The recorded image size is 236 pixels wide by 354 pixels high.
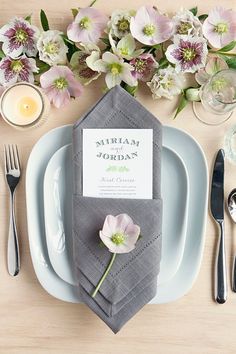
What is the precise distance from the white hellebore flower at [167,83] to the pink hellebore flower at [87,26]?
0.39ft

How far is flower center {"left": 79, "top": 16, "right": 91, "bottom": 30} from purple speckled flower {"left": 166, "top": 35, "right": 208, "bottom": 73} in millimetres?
135

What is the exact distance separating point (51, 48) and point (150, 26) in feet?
0.53

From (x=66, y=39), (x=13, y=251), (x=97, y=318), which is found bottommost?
(x=97, y=318)

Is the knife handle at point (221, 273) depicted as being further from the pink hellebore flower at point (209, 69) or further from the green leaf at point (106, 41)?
the green leaf at point (106, 41)

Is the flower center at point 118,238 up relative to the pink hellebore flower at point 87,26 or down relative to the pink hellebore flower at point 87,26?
down

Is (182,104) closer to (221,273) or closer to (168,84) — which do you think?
(168,84)

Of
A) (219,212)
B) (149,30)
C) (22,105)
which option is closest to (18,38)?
(22,105)

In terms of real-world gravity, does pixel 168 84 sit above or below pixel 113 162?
A: above

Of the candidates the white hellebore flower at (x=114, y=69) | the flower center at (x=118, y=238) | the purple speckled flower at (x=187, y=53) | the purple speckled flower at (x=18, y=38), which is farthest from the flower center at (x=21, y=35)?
the flower center at (x=118, y=238)

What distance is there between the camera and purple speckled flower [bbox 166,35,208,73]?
2.54ft

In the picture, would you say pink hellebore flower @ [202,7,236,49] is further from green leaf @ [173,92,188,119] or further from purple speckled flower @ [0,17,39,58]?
purple speckled flower @ [0,17,39,58]

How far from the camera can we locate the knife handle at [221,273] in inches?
31.1

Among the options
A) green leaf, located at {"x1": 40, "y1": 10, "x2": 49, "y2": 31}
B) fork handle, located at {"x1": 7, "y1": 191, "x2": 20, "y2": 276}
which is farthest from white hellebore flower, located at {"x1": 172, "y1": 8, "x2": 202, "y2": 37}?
fork handle, located at {"x1": 7, "y1": 191, "x2": 20, "y2": 276}

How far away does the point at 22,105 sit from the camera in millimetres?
796
